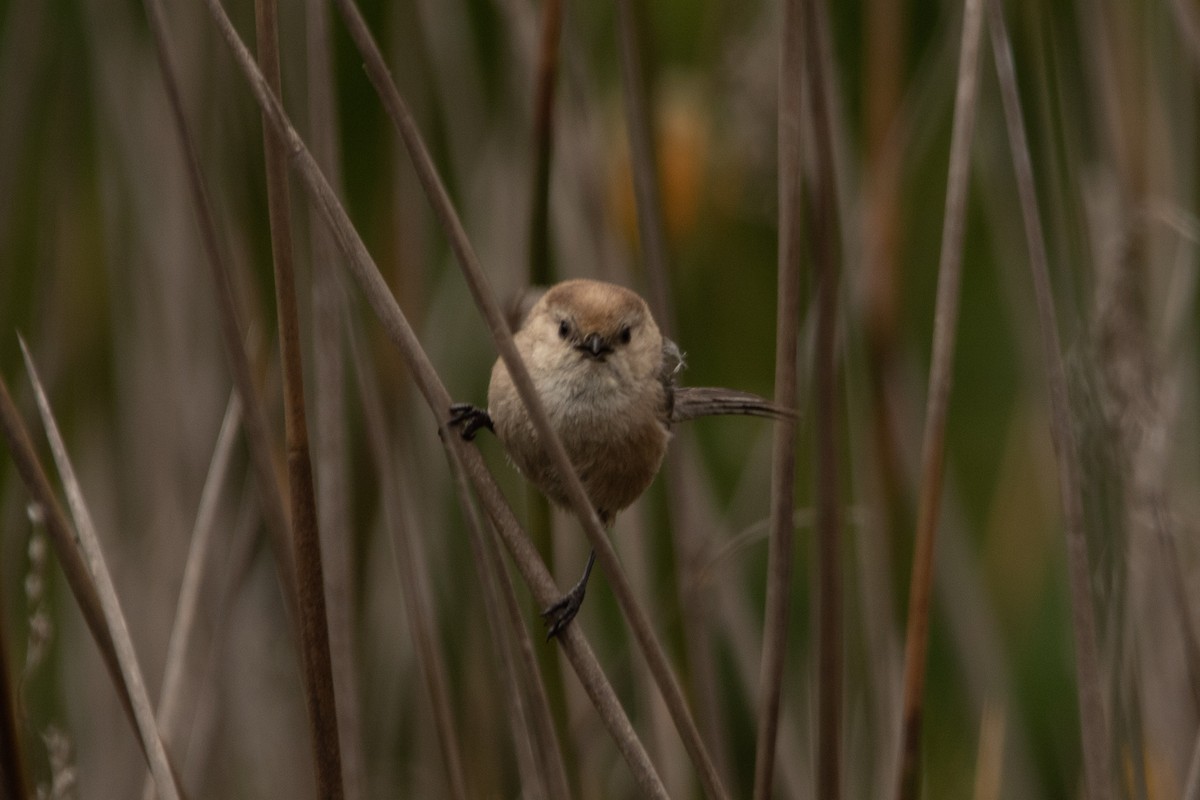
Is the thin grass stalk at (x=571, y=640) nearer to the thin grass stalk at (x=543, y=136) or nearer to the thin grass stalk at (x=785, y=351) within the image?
the thin grass stalk at (x=785, y=351)

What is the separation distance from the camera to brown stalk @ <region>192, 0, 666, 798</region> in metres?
1.26

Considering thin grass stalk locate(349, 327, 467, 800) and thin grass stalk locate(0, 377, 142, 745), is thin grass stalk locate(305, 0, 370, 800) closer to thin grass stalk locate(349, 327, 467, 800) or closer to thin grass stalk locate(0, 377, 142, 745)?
thin grass stalk locate(349, 327, 467, 800)

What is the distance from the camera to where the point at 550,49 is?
5.51ft

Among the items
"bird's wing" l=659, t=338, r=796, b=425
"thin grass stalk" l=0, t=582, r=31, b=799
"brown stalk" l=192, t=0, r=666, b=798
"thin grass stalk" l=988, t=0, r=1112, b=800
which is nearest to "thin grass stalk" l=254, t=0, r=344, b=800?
"brown stalk" l=192, t=0, r=666, b=798

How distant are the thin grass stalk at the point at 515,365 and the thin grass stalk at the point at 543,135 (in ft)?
1.17

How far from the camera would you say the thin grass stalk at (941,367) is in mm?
1549

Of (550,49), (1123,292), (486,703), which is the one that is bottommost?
(486,703)

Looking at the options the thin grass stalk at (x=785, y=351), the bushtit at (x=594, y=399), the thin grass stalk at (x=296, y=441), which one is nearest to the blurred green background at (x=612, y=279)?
the bushtit at (x=594, y=399)

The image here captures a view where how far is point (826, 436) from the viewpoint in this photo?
1515 millimetres

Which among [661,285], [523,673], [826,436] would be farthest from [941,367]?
[523,673]

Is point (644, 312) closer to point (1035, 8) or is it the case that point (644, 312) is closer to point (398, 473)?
point (398, 473)

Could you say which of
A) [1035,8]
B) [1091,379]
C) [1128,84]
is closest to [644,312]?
[1091,379]

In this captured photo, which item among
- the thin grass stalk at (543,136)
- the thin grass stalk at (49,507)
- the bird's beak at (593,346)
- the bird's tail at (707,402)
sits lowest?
the thin grass stalk at (49,507)

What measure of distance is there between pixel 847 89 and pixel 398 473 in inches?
51.1
